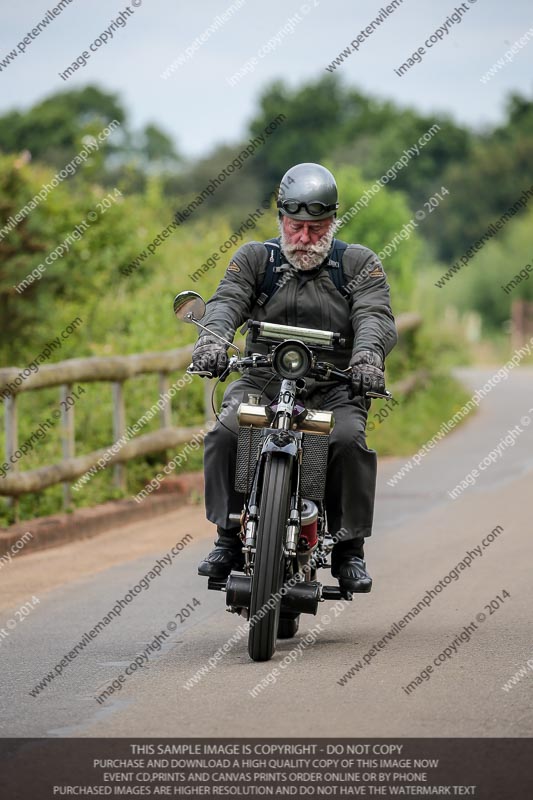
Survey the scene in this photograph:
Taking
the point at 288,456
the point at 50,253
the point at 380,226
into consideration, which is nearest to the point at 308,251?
the point at 288,456

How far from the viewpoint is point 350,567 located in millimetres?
7578

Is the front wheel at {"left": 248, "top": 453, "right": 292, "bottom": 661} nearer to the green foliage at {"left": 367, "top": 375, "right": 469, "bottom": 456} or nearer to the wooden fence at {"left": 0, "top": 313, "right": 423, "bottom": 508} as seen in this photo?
the wooden fence at {"left": 0, "top": 313, "right": 423, "bottom": 508}

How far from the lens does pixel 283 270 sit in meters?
7.52

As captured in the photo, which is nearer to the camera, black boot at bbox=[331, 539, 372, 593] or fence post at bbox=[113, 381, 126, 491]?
black boot at bbox=[331, 539, 372, 593]

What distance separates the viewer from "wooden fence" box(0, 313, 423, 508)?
11055 millimetres

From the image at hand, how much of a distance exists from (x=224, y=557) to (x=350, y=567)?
63 centimetres

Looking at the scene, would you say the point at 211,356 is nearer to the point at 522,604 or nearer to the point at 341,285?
the point at 341,285

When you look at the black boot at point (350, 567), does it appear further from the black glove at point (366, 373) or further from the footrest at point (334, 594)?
the black glove at point (366, 373)

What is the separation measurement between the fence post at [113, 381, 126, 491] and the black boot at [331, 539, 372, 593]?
→ 5.60 m

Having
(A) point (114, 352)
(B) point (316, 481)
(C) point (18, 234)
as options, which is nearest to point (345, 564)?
(B) point (316, 481)

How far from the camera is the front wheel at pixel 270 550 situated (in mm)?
6727

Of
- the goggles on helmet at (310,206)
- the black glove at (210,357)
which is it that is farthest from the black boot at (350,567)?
the goggles on helmet at (310,206)

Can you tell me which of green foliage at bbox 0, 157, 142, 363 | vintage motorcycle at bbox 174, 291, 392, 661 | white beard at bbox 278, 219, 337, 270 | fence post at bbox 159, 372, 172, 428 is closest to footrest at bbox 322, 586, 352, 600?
vintage motorcycle at bbox 174, 291, 392, 661

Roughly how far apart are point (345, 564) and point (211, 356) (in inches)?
52.4
